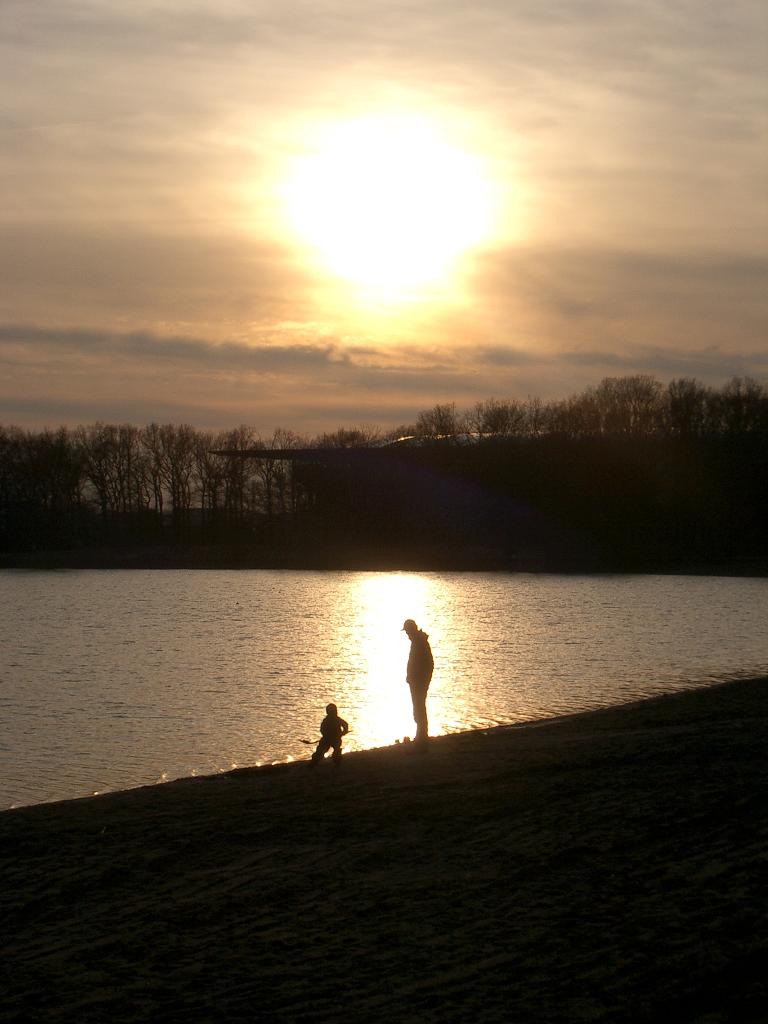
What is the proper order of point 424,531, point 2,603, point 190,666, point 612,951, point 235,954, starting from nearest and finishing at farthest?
point 612,951, point 235,954, point 190,666, point 2,603, point 424,531

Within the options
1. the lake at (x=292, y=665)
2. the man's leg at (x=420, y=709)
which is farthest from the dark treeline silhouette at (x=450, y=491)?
the man's leg at (x=420, y=709)

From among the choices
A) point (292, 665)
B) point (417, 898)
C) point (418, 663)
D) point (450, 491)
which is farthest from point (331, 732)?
point (450, 491)

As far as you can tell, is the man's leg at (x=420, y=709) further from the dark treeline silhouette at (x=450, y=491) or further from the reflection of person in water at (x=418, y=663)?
the dark treeline silhouette at (x=450, y=491)

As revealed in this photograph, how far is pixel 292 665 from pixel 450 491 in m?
77.1

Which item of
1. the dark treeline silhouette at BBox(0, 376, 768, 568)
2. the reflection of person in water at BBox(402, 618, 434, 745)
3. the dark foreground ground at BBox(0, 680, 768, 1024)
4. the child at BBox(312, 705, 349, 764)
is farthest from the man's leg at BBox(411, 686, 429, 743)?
the dark treeline silhouette at BBox(0, 376, 768, 568)

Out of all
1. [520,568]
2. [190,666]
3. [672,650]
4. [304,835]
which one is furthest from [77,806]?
[520,568]

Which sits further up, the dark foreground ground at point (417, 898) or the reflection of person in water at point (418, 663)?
the reflection of person in water at point (418, 663)

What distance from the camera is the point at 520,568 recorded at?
3883 inches

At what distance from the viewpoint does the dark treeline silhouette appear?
98.3 metres

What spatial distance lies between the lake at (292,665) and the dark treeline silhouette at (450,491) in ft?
90.7

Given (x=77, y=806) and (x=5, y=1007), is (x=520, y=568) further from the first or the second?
(x=5, y=1007)

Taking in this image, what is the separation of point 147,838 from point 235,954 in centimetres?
412

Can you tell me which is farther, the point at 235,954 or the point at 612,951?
the point at 235,954

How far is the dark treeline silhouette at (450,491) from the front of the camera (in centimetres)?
9831
